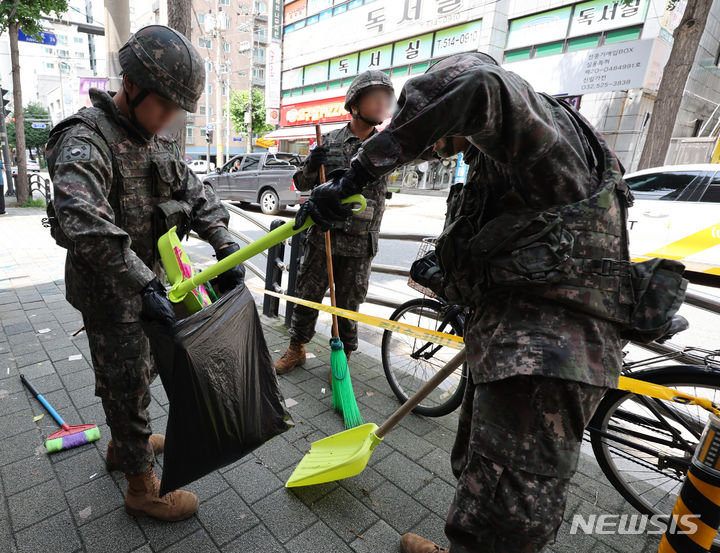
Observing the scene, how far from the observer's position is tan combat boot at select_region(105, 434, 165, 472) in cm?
211

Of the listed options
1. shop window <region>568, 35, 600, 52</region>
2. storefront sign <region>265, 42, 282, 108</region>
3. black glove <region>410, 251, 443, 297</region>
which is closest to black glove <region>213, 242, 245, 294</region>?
black glove <region>410, 251, 443, 297</region>

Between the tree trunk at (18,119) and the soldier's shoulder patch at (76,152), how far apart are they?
12293mm

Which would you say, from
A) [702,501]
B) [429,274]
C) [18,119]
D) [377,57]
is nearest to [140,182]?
[429,274]

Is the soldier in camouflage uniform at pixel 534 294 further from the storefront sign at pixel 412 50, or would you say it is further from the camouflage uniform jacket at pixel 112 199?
the storefront sign at pixel 412 50

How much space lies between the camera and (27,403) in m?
2.66

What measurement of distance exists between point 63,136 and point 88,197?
33cm

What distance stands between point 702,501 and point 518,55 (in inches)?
707

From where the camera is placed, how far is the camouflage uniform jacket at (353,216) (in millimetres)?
2992

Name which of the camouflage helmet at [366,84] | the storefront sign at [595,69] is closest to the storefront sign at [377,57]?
the storefront sign at [595,69]

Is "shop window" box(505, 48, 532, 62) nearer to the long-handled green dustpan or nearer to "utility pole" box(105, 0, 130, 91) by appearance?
"utility pole" box(105, 0, 130, 91)

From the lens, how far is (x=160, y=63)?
163cm

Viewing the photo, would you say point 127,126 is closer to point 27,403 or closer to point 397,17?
point 27,403

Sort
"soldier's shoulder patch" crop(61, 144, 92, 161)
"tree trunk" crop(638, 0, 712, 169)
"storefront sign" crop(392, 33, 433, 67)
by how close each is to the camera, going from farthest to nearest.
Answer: "storefront sign" crop(392, 33, 433, 67)
"tree trunk" crop(638, 0, 712, 169)
"soldier's shoulder patch" crop(61, 144, 92, 161)

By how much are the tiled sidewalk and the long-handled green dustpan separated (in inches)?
4.1
